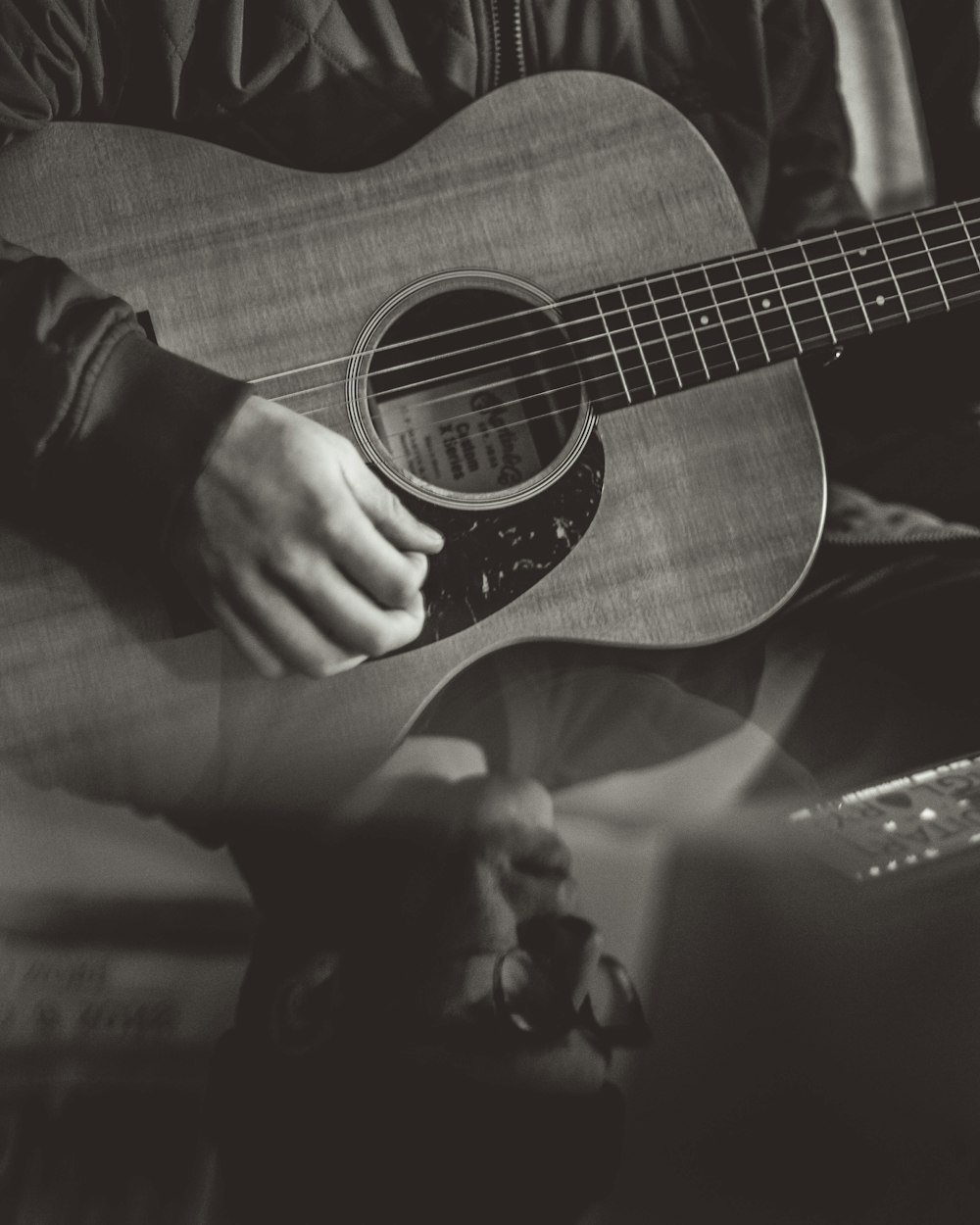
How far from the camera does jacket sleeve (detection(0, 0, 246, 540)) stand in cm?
58

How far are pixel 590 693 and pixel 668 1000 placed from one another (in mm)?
239

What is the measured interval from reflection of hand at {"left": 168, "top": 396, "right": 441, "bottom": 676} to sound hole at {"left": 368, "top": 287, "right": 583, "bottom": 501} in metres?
0.09

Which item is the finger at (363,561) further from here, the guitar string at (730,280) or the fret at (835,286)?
the fret at (835,286)

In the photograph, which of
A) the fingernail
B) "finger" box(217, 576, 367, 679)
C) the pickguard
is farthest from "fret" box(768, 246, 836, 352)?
"finger" box(217, 576, 367, 679)

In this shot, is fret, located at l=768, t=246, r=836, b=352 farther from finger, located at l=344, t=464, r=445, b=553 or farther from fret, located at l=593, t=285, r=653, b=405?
finger, located at l=344, t=464, r=445, b=553

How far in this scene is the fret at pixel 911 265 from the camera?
2.39ft

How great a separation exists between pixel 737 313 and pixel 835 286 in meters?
0.09

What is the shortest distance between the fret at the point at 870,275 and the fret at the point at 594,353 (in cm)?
20

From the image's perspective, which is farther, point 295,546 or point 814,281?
point 814,281

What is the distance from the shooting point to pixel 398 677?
2.16ft

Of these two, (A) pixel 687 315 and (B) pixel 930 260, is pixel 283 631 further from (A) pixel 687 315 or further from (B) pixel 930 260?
(B) pixel 930 260

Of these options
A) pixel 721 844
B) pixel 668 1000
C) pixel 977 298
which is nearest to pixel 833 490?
pixel 977 298

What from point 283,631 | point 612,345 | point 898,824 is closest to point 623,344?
point 612,345

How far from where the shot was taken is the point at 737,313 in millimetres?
704
